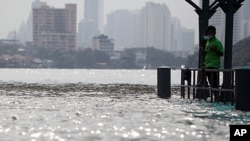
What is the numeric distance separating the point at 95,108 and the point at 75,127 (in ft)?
14.5

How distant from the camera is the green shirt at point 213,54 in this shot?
729 inches

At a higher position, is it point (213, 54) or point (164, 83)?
point (213, 54)

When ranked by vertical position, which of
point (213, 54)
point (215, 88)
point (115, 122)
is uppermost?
point (213, 54)

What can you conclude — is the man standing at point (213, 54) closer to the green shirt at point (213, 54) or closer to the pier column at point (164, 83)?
the green shirt at point (213, 54)

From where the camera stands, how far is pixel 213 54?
61.8ft

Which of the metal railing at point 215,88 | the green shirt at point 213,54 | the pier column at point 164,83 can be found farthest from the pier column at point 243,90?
the pier column at point 164,83

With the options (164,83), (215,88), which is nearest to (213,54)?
(215,88)

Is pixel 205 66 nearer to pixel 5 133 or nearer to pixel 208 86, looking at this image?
pixel 208 86

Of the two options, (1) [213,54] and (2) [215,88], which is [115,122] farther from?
(1) [213,54]

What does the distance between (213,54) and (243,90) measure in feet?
12.1

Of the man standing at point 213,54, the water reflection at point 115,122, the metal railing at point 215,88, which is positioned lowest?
the water reflection at point 115,122

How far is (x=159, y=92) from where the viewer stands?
876 inches

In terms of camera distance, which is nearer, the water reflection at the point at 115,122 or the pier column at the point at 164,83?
the water reflection at the point at 115,122

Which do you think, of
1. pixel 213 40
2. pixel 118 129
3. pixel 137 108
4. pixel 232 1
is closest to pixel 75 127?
pixel 118 129
